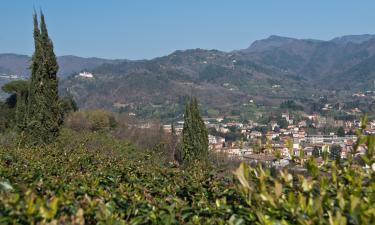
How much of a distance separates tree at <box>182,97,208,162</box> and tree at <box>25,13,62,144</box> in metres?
8.16

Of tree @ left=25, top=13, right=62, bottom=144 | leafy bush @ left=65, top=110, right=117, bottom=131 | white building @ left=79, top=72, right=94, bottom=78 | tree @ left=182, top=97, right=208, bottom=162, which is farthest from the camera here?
white building @ left=79, top=72, right=94, bottom=78

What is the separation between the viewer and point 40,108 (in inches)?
651

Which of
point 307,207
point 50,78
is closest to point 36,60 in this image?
point 50,78

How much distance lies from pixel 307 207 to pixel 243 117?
316 ft

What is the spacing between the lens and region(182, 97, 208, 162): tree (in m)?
24.4

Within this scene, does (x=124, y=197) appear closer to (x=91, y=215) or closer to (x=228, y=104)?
(x=91, y=215)

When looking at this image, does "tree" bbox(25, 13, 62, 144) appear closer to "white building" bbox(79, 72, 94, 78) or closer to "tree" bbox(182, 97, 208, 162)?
"tree" bbox(182, 97, 208, 162)

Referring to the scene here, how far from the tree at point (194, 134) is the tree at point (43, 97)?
321 inches

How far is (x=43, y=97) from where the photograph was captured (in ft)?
54.0

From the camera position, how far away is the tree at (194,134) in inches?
961

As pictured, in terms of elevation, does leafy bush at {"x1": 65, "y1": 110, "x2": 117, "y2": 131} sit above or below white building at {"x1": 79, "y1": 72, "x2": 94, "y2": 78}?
above

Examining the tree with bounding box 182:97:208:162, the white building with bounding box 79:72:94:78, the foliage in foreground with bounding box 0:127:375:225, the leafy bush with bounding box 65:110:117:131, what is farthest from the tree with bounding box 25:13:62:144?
the white building with bounding box 79:72:94:78

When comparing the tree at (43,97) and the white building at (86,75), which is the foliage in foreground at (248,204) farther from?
the white building at (86,75)

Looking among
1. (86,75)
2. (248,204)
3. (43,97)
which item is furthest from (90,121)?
(86,75)
